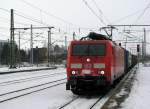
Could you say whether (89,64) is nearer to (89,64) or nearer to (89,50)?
(89,64)

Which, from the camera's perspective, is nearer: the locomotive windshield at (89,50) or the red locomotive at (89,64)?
the red locomotive at (89,64)

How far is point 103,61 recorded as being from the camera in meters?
16.0

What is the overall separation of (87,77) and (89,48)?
1447 millimetres

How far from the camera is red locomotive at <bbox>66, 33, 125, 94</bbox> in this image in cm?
1574

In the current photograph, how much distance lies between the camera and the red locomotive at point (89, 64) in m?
15.7

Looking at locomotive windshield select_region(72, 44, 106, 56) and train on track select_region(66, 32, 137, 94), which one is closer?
train on track select_region(66, 32, 137, 94)

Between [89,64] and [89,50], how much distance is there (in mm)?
746

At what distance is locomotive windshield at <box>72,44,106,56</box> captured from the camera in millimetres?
16297

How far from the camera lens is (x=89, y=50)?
1639cm

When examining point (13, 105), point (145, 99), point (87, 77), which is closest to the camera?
point (13, 105)

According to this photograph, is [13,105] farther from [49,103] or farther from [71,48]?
[71,48]

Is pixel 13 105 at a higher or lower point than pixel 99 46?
lower

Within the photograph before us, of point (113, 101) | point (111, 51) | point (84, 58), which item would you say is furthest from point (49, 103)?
point (111, 51)

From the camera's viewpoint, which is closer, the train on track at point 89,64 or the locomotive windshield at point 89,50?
the train on track at point 89,64
